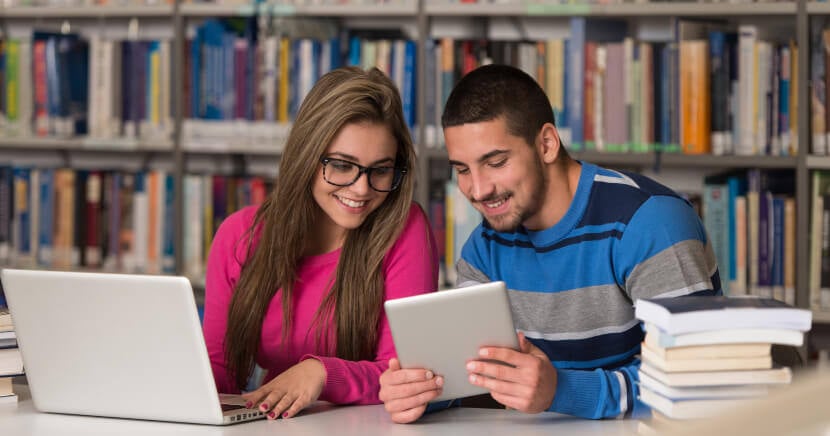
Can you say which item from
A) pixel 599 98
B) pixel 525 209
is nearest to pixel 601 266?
pixel 525 209

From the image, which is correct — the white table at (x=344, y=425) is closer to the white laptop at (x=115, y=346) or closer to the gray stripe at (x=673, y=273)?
the white laptop at (x=115, y=346)

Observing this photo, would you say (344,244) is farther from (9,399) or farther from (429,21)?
(429,21)

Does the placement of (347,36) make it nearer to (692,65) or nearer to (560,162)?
(692,65)

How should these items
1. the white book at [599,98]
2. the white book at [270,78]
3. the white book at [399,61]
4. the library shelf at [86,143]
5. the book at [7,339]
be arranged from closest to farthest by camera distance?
the book at [7,339] → the white book at [599,98] → the white book at [399,61] → the white book at [270,78] → the library shelf at [86,143]

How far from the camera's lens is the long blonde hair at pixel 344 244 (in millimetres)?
1910

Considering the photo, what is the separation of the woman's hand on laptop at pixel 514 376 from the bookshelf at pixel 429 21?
145 cm

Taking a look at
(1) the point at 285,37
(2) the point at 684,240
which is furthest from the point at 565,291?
(1) the point at 285,37

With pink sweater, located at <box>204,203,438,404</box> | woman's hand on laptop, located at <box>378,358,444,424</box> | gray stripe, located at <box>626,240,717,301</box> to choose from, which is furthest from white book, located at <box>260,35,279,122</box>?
woman's hand on laptop, located at <box>378,358,444,424</box>

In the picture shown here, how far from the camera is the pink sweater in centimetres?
194

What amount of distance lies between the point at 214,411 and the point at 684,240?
2.75 feet

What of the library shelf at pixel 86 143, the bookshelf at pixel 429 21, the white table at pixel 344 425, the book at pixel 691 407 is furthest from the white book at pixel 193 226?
the book at pixel 691 407

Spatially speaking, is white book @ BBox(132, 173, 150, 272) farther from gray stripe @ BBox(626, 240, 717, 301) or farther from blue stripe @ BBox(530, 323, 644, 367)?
gray stripe @ BBox(626, 240, 717, 301)

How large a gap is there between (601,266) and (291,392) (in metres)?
0.61

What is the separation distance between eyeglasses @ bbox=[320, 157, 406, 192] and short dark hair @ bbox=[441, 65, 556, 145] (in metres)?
0.15
